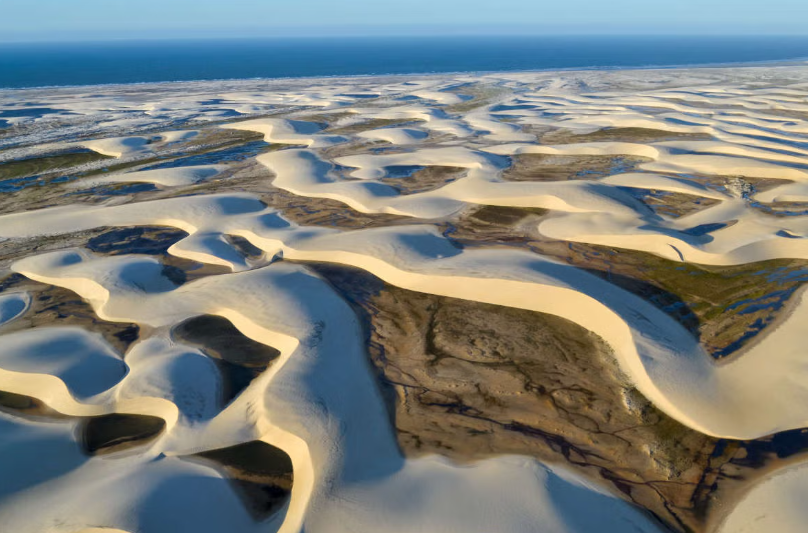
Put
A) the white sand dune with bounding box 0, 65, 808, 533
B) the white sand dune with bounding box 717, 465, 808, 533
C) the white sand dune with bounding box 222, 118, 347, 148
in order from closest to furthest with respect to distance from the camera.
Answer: the white sand dune with bounding box 717, 465, 808, 533 → the white sand dune with bounding box 0, 65, 808, 533 → the white sand dune with bounding box 222, 118, 347, 148

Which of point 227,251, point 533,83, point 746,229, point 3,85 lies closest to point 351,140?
point 227,251

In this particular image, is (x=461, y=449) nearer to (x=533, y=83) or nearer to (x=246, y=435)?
(x=246, y=435)

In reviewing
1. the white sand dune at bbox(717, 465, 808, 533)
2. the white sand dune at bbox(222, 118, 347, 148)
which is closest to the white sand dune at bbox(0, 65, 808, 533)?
the white sand dune at bbox(717, 465, 808, 533)

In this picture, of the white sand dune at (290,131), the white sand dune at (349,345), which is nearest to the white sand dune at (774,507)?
the white sand dune at (349,345)

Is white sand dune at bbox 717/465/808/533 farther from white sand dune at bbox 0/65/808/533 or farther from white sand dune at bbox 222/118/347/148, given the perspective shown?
white sand dune at bbox 222/118/347/148

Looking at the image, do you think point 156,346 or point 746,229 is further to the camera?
point 746,229

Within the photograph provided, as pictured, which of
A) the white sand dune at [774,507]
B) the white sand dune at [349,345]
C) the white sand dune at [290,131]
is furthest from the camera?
the white sand dune at [290,131]

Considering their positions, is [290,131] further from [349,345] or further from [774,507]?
[774,507]

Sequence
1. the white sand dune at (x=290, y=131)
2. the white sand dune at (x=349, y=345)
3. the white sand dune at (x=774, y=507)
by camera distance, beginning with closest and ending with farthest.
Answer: the white sand dune at (x=774, y=507) < the white sand dune at (x=349, y=345) < the white sand dune at (x=290, y=131)

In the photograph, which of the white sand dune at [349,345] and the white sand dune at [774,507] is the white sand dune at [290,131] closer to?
the white sand dune at [349,345]

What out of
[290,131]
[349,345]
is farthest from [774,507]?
[290,131]

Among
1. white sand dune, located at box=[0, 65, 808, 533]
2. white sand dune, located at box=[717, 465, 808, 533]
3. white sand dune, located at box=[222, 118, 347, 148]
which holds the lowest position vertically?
white sand dune, located at box=[717, 465, 808, 533]
